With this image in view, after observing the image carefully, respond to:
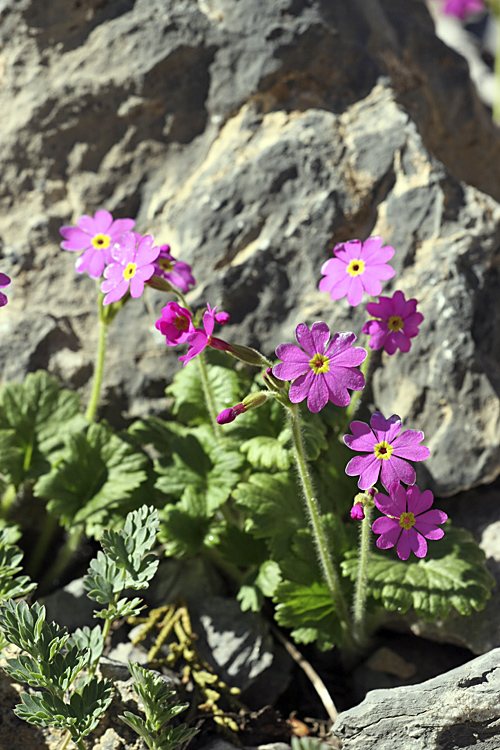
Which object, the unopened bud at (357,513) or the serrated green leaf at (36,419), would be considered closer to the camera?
the unopened bud at (357,513)

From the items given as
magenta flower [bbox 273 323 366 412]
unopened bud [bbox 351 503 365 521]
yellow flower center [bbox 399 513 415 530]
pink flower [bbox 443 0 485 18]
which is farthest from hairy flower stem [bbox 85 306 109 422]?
pink flower [bbox 443 0 485 18]

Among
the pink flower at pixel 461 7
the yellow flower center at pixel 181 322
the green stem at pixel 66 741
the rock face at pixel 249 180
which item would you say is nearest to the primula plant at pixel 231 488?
the yellow flower center at pixel 181 322

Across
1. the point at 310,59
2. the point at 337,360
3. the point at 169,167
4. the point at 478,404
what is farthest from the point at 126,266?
the point at 310,59

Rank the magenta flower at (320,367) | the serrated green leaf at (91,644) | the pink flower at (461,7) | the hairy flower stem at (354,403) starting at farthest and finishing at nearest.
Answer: the pink flower at (461,7) < the hairy flower stem at (354,403) < the serrated green leaf at (91,644) < the magenta flower at (320,367)

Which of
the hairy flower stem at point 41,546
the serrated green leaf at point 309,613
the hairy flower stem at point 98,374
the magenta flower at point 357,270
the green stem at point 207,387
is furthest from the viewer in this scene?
the hairy flower stem at point 41,546

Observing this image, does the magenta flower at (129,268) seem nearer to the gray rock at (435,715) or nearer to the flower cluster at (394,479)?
the flower cluster at (394,479)

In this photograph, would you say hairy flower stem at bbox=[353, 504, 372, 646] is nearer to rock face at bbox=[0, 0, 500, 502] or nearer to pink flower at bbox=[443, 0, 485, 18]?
rock face at bbox=[0, 0, 500, 502]

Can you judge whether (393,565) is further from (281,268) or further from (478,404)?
(281,268)

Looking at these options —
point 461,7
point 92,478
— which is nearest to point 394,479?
point 92,478
